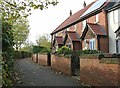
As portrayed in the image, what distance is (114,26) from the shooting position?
958 inches

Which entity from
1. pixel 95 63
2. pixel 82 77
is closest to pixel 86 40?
pixel 82 77

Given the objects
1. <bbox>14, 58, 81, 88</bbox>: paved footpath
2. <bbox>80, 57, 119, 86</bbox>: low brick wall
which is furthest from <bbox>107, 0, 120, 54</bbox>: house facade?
<bbox>80, 57, 119, 86</bbox>: low brick wall

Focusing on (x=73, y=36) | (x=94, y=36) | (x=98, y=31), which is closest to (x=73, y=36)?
(x=73, y=36)

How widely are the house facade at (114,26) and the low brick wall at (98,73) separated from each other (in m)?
10.9

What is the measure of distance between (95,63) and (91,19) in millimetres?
18005

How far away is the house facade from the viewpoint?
23672mm

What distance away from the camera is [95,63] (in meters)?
11.8

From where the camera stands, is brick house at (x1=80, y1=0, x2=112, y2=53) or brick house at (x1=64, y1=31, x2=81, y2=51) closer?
brick house at (x1=80, y1=0, x2=112, y2=53)

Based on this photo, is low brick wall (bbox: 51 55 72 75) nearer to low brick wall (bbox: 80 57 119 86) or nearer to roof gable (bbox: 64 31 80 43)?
low brick wall (bbox: 80 57 119 86)

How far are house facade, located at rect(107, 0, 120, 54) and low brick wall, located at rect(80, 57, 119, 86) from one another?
10.9m

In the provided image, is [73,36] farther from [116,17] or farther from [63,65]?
[63,65]

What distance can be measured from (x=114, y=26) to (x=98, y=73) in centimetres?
1403

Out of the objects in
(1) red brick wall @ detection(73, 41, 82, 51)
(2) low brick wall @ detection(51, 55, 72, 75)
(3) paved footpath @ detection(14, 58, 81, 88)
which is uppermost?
(1) red brick wall @ detection(73, 41, 82, 51)

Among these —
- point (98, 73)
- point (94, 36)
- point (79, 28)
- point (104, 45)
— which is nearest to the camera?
point (98, 73)
